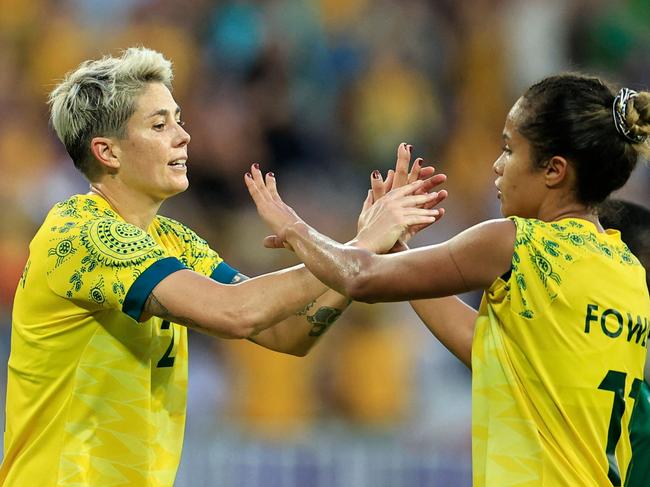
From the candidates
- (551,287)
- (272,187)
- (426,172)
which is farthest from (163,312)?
(551,287)

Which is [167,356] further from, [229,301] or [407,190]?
[407,190]

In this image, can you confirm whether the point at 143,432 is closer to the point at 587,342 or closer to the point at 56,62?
the point at 587,342

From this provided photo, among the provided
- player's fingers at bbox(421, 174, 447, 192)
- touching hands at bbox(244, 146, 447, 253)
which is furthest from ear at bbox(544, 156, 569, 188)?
player's fingers at bbox(421, 174, 447, 192)

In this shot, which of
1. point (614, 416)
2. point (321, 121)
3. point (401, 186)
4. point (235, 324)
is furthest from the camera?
point (321, 121)

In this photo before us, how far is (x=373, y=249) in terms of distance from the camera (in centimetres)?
388

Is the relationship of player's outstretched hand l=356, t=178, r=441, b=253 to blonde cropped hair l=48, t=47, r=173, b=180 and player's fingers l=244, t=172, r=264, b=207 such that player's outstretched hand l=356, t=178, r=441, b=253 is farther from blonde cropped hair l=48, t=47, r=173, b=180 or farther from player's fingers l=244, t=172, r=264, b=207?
blonde cropped hair l=48, t=47, r=173, b=180

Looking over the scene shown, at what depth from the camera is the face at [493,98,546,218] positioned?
362 cm

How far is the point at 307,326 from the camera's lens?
175 inches

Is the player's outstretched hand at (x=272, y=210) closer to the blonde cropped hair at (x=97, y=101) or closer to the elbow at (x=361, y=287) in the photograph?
the elbow at (x=361, y=287)

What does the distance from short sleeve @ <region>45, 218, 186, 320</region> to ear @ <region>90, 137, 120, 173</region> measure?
14.9 inches

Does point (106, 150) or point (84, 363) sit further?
point (106, 150)

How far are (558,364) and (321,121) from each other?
21.7 feet

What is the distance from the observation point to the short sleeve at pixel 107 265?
392cm

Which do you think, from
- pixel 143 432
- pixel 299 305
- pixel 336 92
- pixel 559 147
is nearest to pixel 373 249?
pixel 299 305
